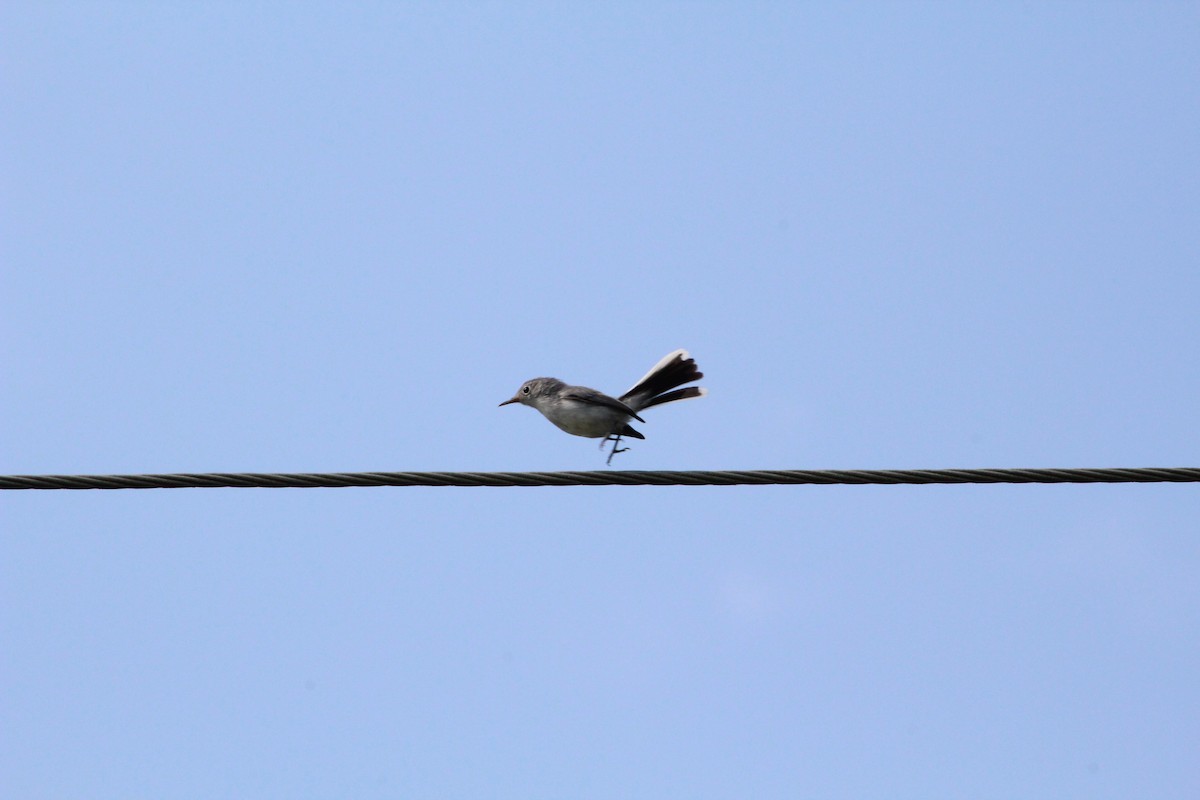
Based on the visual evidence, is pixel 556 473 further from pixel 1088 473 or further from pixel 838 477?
pixel 1088 473

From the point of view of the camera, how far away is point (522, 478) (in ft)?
22.1

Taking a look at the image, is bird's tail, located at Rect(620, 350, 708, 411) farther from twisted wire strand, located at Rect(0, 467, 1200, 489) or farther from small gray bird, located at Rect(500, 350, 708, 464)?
twisted wire strand, located at Rect(0, 467, 1200, 489)

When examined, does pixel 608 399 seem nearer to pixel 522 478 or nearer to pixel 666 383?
pixel 666 383

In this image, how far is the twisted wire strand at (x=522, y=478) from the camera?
653 centimetres

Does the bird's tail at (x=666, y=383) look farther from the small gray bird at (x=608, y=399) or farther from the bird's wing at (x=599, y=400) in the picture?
the bird's wing at (x=599, y=400)

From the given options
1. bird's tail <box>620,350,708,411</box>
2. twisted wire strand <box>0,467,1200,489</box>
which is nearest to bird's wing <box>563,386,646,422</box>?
bird's tail <box>620,350,708,411</box>

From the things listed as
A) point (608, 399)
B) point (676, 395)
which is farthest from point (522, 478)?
point (676, 395)

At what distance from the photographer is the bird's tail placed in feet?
35.8

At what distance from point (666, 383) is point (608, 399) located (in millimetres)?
895

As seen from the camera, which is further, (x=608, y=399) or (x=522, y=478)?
(x=608, y=399)

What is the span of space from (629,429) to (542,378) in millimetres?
1023

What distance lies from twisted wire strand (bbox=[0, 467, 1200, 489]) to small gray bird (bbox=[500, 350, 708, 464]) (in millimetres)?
3556

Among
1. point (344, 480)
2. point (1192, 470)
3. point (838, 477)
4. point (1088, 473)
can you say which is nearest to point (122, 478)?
point (344, 480)

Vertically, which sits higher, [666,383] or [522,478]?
[666,383]
